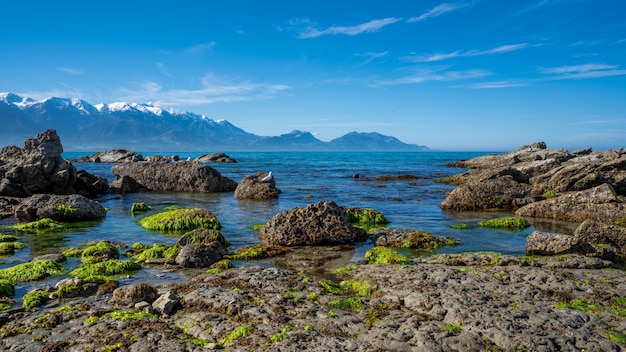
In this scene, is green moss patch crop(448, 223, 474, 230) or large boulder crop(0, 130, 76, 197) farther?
large boulder crop(0, 130, 76, 197)

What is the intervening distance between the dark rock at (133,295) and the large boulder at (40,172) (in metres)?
20.6

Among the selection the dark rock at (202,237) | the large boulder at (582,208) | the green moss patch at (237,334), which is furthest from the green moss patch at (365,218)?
the green moss patch at (237,334)

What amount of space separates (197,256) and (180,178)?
2159cm

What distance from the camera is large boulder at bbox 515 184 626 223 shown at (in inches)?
659

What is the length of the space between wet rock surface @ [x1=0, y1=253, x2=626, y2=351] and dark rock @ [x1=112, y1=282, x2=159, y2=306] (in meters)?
0.23

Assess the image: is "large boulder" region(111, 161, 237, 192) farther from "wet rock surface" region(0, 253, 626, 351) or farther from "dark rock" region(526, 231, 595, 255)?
"dark rock" region(526, 231, 595, 255)

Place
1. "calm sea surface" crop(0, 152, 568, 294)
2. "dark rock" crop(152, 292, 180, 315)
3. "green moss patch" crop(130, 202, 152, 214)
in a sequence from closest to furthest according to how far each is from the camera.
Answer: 1. "dark rock" crop(152, 292, 180, 315)
2. "calm sea surface" crop(0, 152, 568, 294)
3. "green moss patch" crop(130, 202, 152, 214)

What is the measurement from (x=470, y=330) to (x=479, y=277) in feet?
9.26

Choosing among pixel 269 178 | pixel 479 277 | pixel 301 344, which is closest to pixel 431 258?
pixel 479 277

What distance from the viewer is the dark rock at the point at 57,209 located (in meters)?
17.6

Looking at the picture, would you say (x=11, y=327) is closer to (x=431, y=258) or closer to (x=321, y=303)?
(x=321, y=303)

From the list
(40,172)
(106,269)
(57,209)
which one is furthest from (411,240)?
(40,172)

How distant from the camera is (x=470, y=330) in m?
6.63

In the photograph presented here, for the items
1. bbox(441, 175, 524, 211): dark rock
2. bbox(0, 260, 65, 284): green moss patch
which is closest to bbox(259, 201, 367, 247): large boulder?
bbox(0, 260, 65, 284): green moss patch
